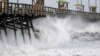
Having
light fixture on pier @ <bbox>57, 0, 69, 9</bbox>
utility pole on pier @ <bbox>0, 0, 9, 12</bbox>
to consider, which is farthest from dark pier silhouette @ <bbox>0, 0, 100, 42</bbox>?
light fixture on pier @ <bbox>57, 0, 69, 9</bbox>

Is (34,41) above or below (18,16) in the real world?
below

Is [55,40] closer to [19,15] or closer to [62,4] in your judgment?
[19,15]

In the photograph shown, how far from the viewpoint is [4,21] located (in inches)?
1224

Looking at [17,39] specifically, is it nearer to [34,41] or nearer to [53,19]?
[34,41]

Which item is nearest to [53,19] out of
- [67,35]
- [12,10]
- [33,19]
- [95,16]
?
Answer: [67,35]

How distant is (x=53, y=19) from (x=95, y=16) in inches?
777

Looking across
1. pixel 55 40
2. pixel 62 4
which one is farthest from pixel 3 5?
pixel 62 4

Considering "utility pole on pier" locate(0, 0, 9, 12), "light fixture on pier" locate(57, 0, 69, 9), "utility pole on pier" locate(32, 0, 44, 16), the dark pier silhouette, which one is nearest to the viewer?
"utility pole on pier" locate(0, 0, 9, 12)

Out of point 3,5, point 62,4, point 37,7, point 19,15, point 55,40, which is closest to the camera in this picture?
point 3,5

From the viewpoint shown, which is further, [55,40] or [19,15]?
[55,40]

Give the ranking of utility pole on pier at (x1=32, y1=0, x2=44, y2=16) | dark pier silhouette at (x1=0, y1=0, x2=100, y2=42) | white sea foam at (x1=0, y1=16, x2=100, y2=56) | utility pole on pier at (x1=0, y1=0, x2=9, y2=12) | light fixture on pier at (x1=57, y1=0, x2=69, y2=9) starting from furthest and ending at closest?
light fixture on pier at (x1=57, y1=0, x2=69, y2=9) → utility pole on pier at (x1=32, y1=0, x2=44, y2=16) → dark pier silhouette at (x1=0, y1=0, x2=100, y2=42) → utility pole on pier at (x1=0, y1=0, x2=9, y2=12) → white sea foam at (x1=0, y1=16, x2=100, y2=56)

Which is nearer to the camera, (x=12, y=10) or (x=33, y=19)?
(x=12, y=10)

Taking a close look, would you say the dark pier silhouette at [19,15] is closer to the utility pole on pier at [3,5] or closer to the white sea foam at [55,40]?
the utility pole on pier at [3,5]

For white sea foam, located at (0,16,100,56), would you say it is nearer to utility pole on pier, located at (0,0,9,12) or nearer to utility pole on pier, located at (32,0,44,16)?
utility pole on pier, located at (32,0,44,16)
